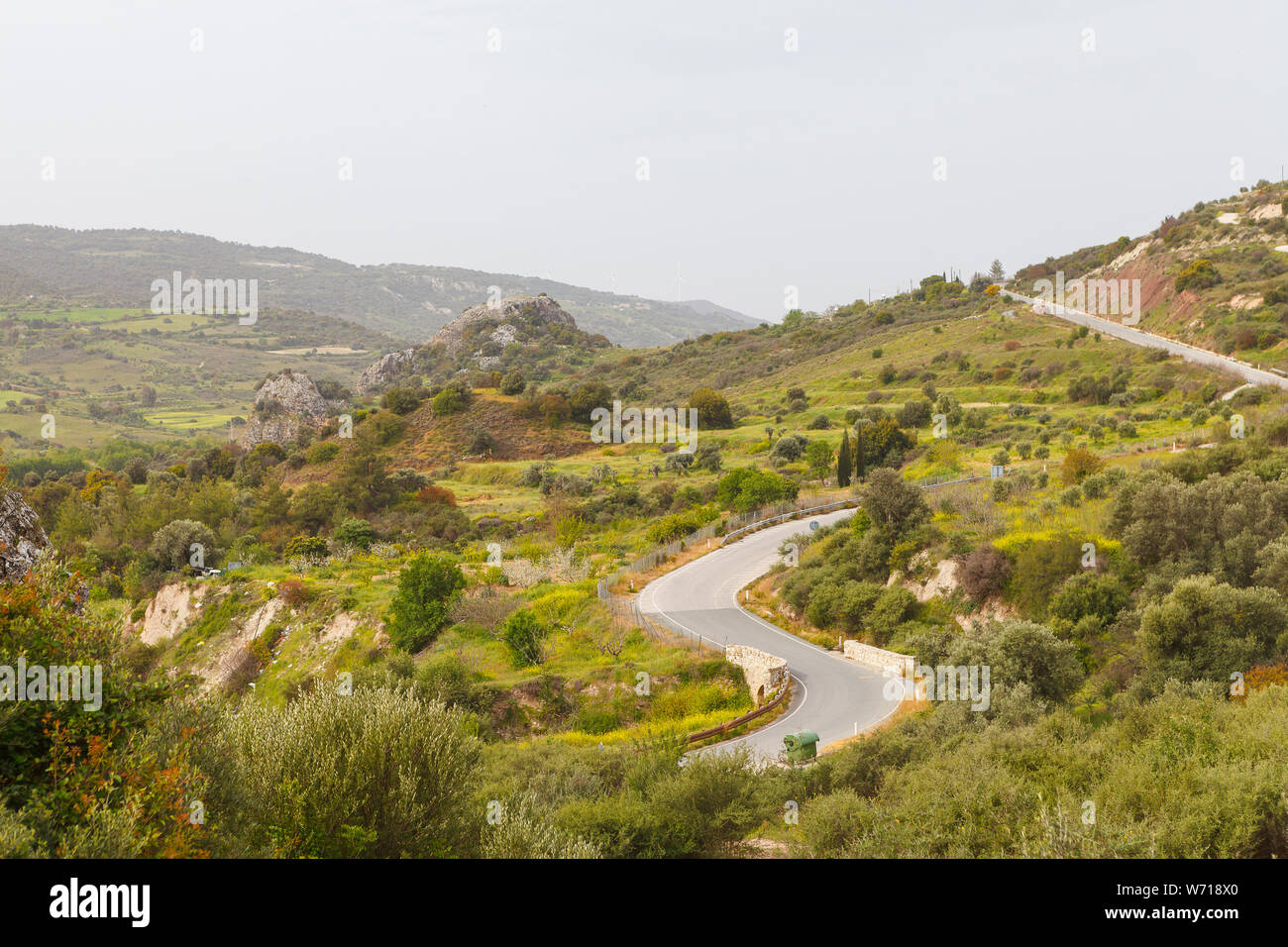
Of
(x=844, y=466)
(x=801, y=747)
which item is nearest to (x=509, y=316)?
(x=844, y=466)

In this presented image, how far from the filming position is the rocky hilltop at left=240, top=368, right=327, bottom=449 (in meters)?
77.7

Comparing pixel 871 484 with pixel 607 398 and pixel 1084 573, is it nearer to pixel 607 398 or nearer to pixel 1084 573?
pixel 1084 573

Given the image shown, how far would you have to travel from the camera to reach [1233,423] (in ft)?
104

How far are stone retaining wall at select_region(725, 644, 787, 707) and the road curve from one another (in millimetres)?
618

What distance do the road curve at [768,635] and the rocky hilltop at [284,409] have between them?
51.0 m

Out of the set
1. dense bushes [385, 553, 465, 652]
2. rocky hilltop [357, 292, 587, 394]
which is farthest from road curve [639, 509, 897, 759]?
rocky hilltop [357, 292, 587, 394]

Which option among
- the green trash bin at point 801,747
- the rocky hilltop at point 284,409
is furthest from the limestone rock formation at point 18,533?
the rocky hilltop at point 284,409

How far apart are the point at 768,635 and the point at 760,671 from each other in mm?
4146

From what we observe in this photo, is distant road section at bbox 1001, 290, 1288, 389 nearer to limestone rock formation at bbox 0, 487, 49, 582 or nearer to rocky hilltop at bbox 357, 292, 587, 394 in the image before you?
limestone rock formation at bbox 0, 487, 49, 582

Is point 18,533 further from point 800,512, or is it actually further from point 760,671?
point 800,512

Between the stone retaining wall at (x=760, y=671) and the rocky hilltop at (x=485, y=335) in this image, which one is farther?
the rocky hilltop at (x=485, y=335)

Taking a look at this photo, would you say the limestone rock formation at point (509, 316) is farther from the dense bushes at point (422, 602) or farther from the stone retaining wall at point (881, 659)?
the stone retaining wall at point (881, 659)

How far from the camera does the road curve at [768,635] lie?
20484 mm

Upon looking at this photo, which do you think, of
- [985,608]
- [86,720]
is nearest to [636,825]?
[86,720]
